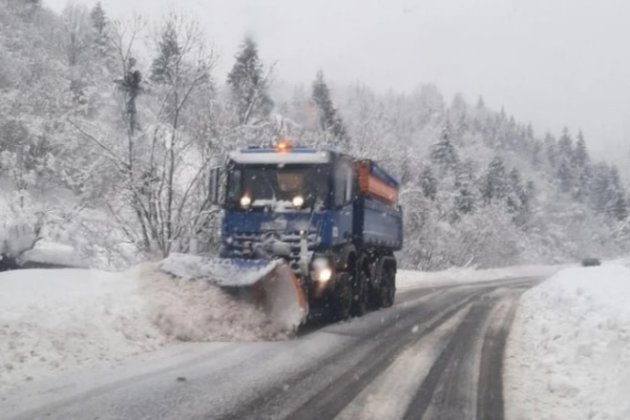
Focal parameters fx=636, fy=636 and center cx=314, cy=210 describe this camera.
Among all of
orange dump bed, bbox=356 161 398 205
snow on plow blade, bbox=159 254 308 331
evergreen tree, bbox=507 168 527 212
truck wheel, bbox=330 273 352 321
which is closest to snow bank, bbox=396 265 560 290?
orange dump bed, bbox=356 161 398 205

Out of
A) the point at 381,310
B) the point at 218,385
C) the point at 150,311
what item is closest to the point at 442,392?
the point at 218,385

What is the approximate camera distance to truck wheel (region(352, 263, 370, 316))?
514 inches

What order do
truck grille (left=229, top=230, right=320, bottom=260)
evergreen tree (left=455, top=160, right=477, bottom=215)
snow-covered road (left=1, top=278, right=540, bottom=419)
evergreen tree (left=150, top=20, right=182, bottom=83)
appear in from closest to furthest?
1. snow-covered road (left=1, top=278, right=540, bottom=419)
2. truck grille (left=229, top=230, right=320, bottom=260)
3. evergreen tree (left=150, top=20, right=182, bottom=83)
4. evergreen tree (left=455, top=160, right=477, bottom=215)

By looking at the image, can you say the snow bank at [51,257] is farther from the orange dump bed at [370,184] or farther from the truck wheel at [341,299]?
the orange dump bed at [370,184]

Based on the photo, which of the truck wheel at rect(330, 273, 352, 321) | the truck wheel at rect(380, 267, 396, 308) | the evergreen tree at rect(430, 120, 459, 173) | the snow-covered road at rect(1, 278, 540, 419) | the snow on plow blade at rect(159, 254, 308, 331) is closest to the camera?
the snow-covered road at rect(1, 278, 540, 419)

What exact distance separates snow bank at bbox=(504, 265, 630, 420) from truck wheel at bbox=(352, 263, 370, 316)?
3071mm

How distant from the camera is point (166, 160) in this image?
1775 cm

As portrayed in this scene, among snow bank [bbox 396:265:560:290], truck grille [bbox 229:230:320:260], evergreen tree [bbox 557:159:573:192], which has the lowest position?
snow bank [bbox 396:265:560:290]

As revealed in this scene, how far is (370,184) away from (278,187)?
2.86m

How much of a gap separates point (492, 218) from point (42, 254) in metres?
50.3

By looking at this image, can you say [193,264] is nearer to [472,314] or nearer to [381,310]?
[381,310]

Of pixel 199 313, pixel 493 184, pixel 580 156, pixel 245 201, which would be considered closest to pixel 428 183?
pixel 493 184

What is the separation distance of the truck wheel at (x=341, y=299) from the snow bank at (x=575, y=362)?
10.0 feet

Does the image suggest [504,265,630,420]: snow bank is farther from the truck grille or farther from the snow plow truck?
the truck grille
